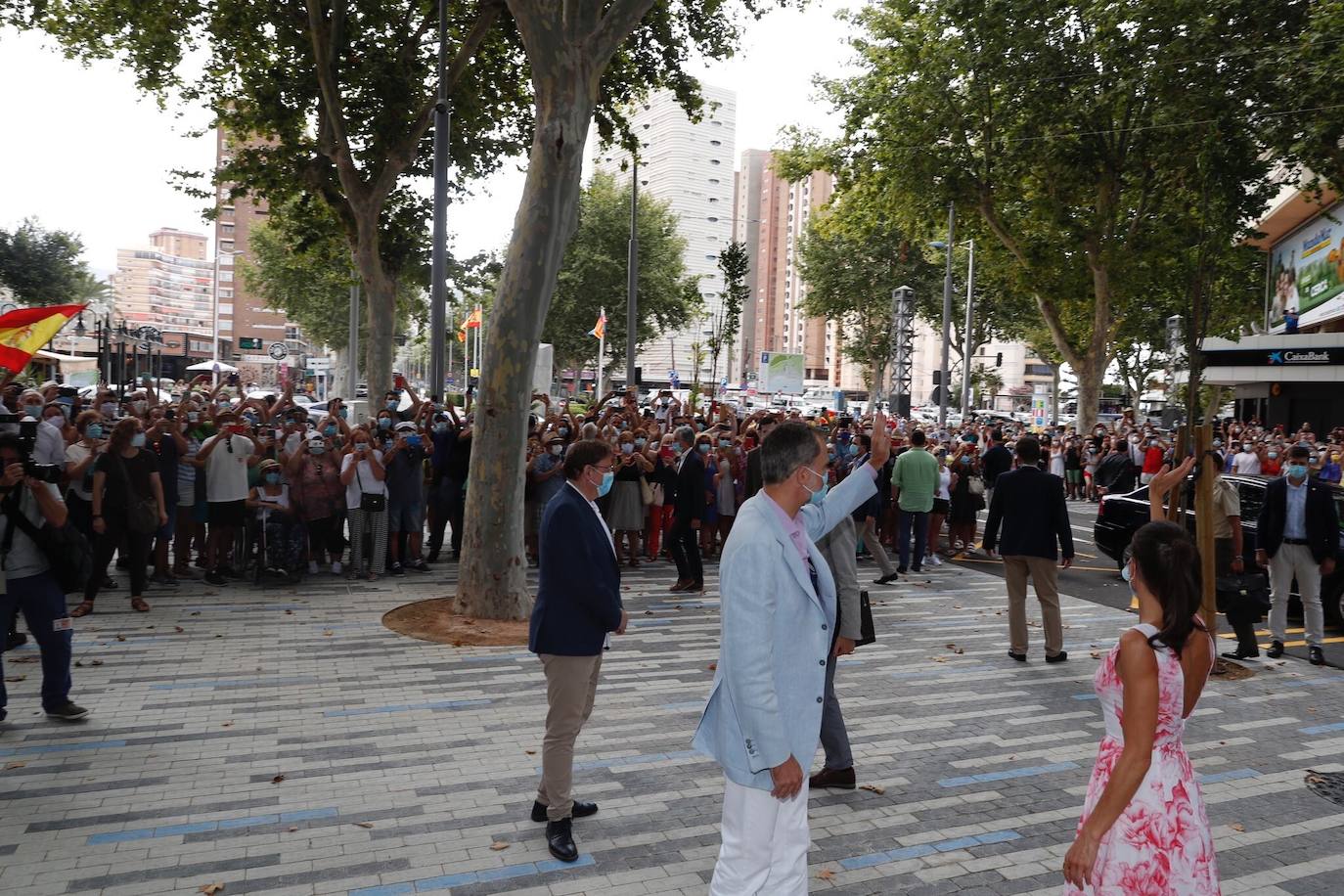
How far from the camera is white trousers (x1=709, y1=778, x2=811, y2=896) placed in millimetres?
3297

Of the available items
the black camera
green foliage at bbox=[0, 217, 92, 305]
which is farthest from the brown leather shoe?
green foliage at bbox=[0, 217, 92, 305]

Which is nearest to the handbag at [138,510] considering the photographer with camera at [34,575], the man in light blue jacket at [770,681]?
the photographer with camera at [34,575]

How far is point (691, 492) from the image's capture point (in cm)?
1227

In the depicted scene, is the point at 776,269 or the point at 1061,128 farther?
the point at 776,269

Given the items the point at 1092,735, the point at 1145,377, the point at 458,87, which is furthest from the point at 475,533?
the point at 1145,377

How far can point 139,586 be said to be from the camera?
34.1 feet

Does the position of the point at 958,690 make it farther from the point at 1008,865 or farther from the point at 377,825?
the point at 377,825

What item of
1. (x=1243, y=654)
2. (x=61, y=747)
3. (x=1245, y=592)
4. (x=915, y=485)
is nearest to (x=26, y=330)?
(x=61, y=747)

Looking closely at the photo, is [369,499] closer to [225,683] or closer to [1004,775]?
[225,683]

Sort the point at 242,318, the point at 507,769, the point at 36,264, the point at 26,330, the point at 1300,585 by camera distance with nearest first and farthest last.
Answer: the point at 507,769
the point at 1300,585
the point at 26,330
the point at 36,264
the point at 242,318

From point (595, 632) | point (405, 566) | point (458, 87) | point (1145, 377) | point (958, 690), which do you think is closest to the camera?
point (595, 632)

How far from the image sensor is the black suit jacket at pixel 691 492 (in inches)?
483

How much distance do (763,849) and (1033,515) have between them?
6.59m

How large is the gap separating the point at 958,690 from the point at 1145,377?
67.8 meters
